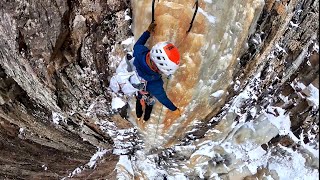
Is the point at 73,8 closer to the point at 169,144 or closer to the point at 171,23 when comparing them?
the point at 171,23

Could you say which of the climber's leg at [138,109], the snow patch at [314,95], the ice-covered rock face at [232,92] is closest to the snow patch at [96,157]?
the ice-covered rock face at [232,92]

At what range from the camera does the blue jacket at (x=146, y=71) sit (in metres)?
3.93

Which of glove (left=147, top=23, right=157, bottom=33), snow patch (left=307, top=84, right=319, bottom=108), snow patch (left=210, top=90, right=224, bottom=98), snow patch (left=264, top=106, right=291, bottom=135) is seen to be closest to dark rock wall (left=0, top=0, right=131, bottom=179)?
glove (left=147, top=23, right=157, bottom=33)

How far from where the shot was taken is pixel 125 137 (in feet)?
18.4

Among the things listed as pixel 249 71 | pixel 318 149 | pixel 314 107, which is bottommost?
pixel 318 149

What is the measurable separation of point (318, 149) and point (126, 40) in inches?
105

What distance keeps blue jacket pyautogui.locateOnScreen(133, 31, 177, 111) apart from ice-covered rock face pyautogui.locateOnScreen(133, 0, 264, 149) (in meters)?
0.29

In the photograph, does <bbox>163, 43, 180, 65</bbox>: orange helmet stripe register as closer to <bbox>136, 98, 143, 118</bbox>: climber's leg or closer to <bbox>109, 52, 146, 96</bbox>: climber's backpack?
<bbox>109, 52, 146, 96</bbox>: climber's backpack

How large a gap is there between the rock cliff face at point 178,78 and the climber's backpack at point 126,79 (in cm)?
15

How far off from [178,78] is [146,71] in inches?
26.6

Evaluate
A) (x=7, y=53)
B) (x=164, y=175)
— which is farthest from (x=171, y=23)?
(x=164, y=175)

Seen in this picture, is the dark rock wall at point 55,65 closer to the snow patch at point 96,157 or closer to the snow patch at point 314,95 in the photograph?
the snow patch at point 96,157

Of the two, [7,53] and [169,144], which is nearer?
[7,53]

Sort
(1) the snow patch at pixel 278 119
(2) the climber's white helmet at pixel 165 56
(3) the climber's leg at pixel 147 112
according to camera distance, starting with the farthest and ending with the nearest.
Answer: (1) the snow patch at pixel 278 119 < (3) the climber's leg at pixel 147 112 < (2) the climber's white helmet at pixel 165 56
